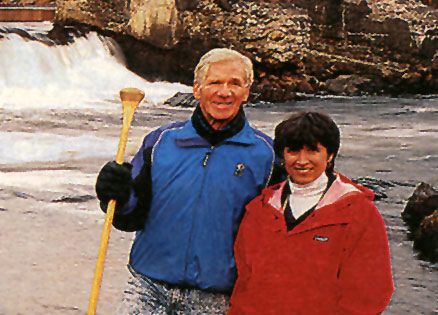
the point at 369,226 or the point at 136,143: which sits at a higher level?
the point at 369,226

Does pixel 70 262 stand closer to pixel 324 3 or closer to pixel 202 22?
pixel 202 22

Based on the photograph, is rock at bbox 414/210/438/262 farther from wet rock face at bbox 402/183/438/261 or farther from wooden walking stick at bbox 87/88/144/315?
wooden walking stick at bbox 87/88/144/315

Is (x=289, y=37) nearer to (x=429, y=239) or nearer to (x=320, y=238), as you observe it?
(x=429, y=239)

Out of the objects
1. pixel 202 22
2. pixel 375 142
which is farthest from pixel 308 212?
pixel 202 22

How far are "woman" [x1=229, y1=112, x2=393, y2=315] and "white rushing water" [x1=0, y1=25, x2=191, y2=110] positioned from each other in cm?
1526

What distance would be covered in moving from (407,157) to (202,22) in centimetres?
1125

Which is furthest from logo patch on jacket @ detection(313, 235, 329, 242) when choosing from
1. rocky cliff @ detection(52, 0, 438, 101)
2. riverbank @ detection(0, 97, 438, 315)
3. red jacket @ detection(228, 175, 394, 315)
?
rocky cliff @ detection(52, 0, 438, 101)

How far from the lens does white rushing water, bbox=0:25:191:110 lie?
18.6 m

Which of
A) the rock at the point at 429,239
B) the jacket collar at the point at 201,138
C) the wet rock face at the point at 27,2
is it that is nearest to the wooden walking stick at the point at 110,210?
the jacket collar at the point at 201,138

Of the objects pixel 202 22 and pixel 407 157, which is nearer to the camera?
pixel 407 157

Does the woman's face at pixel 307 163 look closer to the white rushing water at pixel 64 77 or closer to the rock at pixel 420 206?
the rock at pixel 420 206

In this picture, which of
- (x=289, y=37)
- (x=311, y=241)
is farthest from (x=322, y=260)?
(x=289, y=37)

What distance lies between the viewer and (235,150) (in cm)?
251

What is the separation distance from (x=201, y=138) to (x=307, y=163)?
34 centimetres
